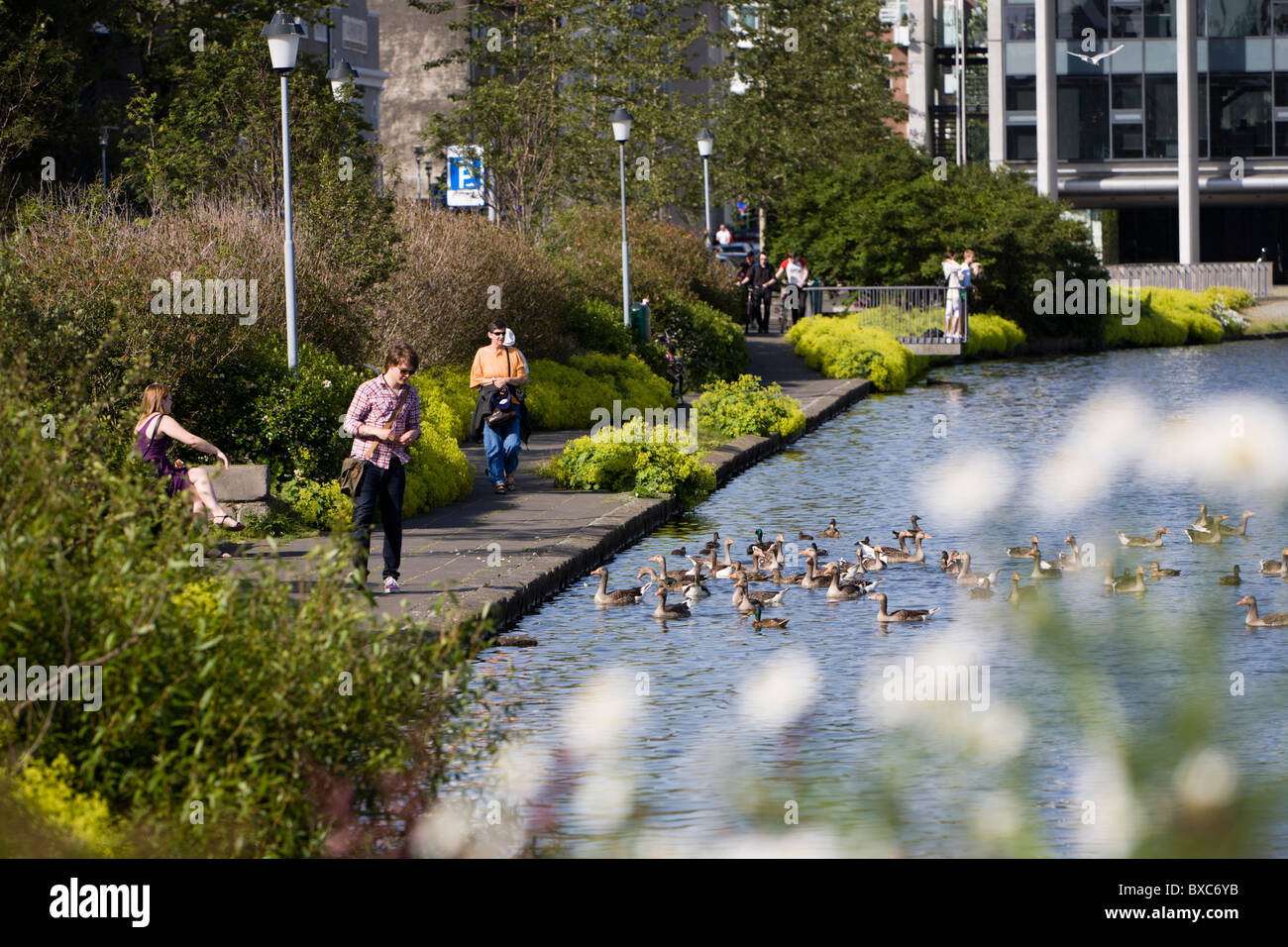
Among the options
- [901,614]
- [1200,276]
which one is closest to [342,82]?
[901,614]

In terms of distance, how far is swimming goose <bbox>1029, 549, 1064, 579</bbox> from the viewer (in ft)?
48.8

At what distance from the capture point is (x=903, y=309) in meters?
40.2

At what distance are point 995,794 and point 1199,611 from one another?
17.2 feet

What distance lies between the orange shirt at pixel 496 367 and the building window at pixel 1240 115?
164 ft

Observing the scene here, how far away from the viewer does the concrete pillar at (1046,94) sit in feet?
205

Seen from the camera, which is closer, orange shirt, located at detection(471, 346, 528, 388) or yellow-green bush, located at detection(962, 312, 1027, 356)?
orange shirt, located at detection(471, 346, 528, 388)

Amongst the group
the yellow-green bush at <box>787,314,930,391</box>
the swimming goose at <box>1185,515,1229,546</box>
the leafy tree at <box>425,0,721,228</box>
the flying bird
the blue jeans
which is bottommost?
the swimming goose at <box>1185,515,1229,546</box>

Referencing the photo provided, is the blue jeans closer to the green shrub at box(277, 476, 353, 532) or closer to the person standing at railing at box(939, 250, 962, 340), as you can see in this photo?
the green shrub at box(277, 476, 353, 532)

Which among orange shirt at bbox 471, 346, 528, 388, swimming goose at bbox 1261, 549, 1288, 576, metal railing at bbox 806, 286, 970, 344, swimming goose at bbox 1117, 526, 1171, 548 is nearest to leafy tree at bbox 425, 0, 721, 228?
metal railing at bbox 806, 286, 970, 344

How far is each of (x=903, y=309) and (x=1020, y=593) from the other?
1044 inches

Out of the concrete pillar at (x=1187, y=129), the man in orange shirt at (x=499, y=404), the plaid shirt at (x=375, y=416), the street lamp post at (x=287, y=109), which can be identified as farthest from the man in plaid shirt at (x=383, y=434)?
the concrete pillar at (x=1187, y=129)

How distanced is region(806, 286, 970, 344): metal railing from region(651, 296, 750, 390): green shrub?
726 cm
